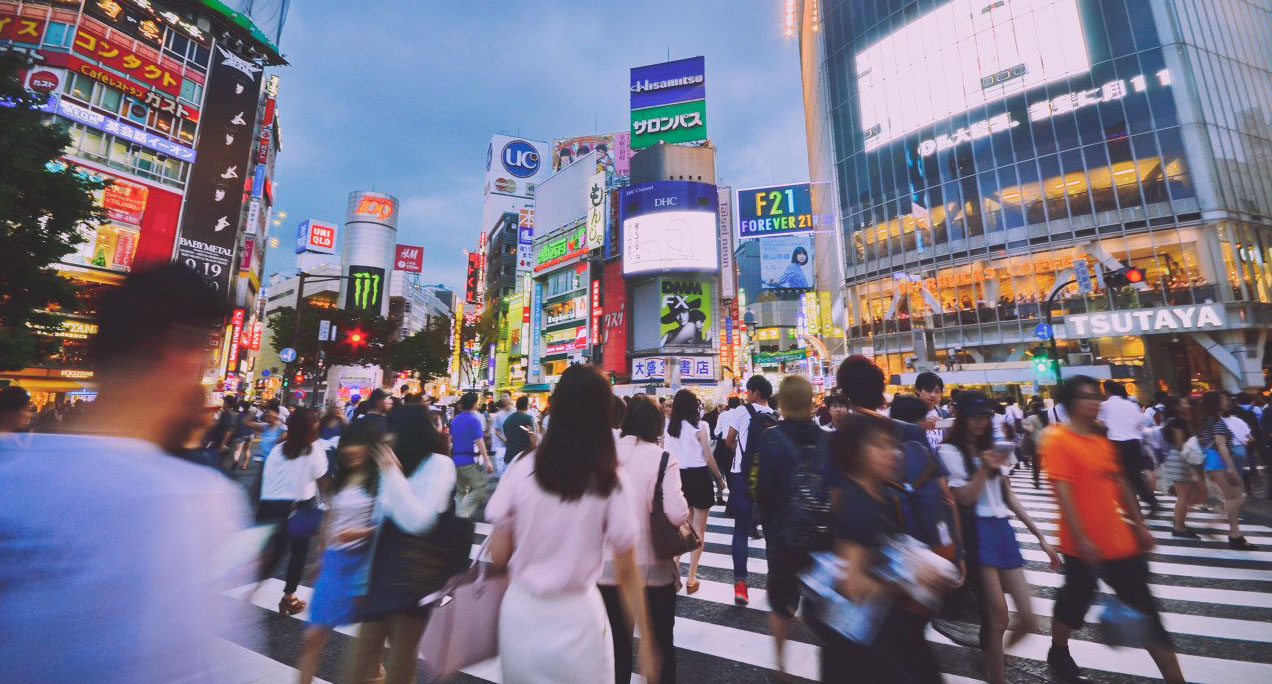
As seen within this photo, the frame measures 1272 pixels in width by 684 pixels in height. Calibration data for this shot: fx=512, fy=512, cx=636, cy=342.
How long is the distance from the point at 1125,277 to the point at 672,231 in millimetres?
30243

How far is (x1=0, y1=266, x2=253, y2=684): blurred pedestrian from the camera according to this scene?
0.96 meters

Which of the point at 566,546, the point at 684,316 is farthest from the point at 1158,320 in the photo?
the point at 566,546

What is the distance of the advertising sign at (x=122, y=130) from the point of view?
973 inches

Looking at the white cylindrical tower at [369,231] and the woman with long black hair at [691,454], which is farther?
the white cylindrical tower at [369,231]

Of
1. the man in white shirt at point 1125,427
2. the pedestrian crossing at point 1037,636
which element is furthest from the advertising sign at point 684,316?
the pedestrian crossing at point 1037,636

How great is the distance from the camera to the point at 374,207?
93500 mm

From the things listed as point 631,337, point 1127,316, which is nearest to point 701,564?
point 1127,316

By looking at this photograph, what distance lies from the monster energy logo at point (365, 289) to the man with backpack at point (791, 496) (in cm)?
3911

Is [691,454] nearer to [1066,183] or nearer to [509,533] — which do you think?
[509,533]

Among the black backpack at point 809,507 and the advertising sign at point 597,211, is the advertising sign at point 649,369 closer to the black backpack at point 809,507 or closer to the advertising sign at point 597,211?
the advertising sign at point 597,211

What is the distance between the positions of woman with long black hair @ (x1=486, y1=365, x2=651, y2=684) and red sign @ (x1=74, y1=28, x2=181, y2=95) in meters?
38.7

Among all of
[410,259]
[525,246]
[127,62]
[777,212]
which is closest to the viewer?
[127,62]

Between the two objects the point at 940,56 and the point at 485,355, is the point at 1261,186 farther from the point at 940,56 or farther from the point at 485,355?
the point at 485,355

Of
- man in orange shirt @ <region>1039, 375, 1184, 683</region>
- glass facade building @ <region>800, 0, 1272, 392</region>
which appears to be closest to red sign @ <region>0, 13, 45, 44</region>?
man in orange shirt @ <region>1039, 375, 1184, 683</region>
